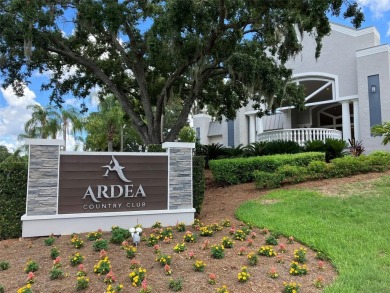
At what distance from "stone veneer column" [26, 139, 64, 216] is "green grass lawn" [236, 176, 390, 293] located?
3.48 meters

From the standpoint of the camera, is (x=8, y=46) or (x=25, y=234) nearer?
(x=25, y=234)

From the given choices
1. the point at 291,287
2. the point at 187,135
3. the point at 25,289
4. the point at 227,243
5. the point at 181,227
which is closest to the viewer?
the point at 25,289

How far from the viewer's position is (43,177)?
5676 millimetres

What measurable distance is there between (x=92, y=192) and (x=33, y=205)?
3.15 ft

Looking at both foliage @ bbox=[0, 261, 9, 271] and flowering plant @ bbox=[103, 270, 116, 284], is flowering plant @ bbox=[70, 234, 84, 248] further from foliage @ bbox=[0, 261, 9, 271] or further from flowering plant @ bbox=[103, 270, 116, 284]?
flowering plant @ bbox=[103, 270, 116, 284]

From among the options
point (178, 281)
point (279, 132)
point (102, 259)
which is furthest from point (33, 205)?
point (279, 132)

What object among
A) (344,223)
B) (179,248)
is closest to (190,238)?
(179,248)

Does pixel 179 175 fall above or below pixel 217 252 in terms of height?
above

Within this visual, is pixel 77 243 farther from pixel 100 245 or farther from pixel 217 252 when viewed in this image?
pixel 217 252

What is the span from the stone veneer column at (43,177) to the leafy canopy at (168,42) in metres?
3.80

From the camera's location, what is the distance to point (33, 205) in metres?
5.59

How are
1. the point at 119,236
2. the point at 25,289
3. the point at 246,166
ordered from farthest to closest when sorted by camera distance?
the point at 246,166 → the point at 119,236 → the point at 25,289

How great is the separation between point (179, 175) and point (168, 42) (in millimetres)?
3488

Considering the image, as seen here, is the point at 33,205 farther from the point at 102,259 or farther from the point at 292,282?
the point at 292,282
